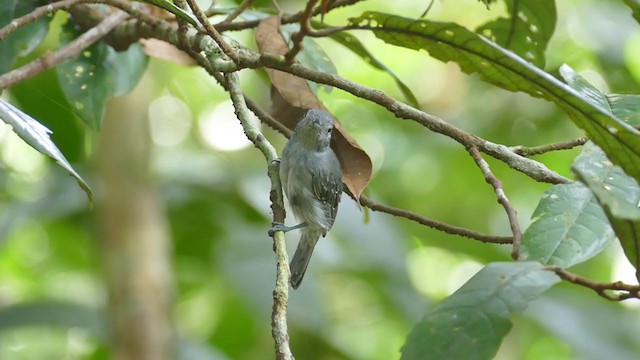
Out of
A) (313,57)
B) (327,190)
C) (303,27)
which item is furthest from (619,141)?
(327,190)

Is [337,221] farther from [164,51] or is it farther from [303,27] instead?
[303,27]

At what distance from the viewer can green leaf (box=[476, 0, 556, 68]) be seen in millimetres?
2045

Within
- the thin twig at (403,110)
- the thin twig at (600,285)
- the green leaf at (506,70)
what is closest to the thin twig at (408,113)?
the thin twig at (403,110)

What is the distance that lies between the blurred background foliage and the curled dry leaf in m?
0.22

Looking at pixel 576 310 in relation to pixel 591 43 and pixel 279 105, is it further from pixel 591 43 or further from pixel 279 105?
pixel 279 105

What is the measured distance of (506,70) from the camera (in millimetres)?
1513

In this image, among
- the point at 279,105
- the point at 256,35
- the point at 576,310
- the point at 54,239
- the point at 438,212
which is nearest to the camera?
the point at 256,35

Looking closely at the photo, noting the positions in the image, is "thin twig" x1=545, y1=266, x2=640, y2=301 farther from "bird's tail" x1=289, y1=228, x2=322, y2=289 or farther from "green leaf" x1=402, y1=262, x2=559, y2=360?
"bird's tail" x1=289, y1=228, x2=322, y2=289

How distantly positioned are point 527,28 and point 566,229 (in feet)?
2.79

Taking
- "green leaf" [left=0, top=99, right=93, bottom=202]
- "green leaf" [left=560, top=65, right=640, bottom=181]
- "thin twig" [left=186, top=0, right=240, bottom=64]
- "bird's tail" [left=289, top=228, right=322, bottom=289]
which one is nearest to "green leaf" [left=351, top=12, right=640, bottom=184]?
"green leaf" [left=560, top=65, right=640, bottom=181]

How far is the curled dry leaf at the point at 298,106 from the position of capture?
5.71ft

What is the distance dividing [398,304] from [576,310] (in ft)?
2.94

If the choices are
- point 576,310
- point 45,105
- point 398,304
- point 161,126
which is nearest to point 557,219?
point 45,105

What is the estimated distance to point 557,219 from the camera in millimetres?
1370
